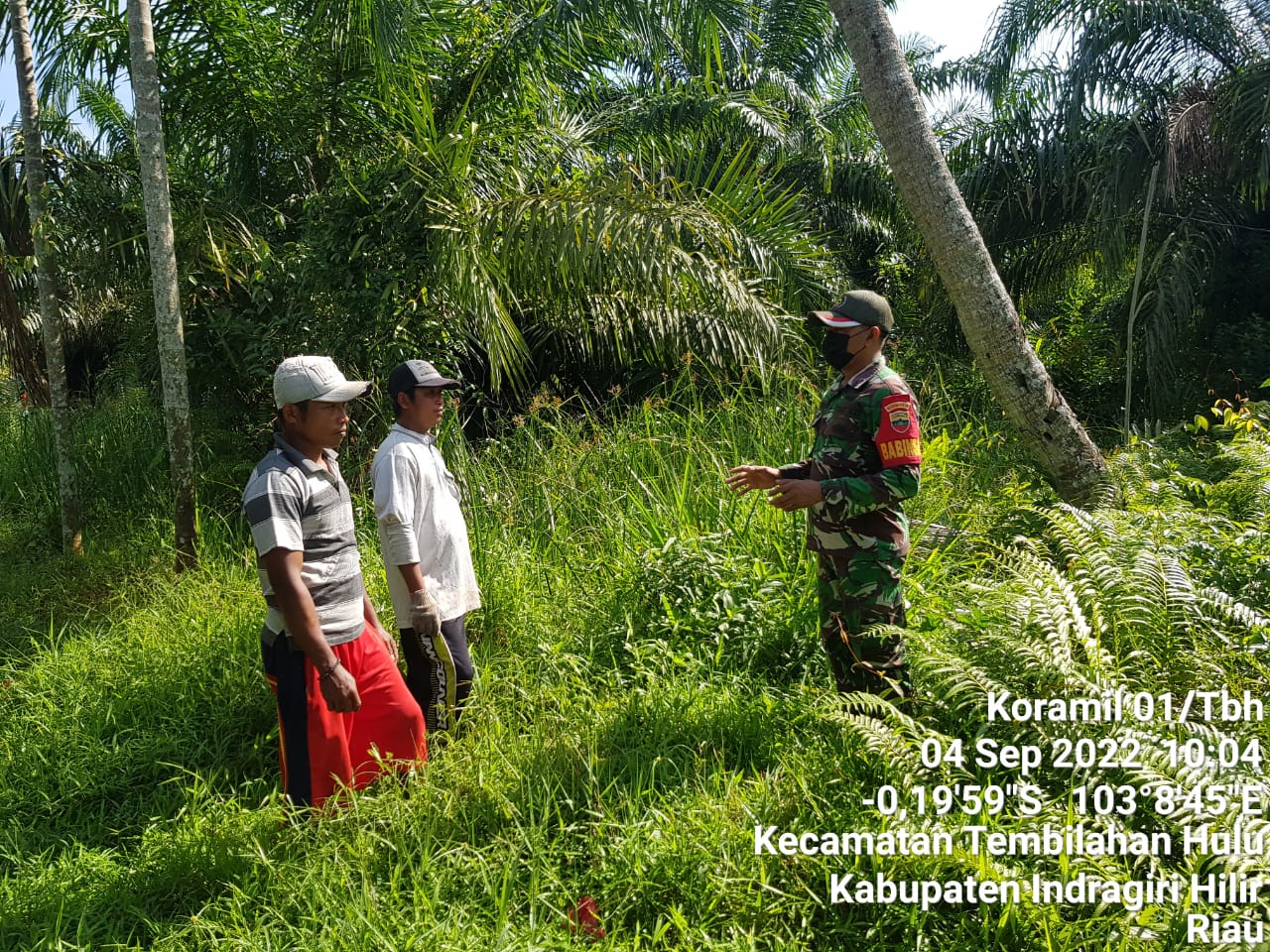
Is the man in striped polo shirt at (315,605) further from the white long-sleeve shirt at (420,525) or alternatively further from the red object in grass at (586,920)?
the red object in grass at (586,920)

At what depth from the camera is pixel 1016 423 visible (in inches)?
201

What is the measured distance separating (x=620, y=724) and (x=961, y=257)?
3118 millimetres

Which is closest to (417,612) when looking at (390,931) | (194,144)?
(390,931)

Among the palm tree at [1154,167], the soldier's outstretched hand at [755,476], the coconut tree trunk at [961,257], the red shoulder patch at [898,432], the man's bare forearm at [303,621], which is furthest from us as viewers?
the palm tree at [1154,167]

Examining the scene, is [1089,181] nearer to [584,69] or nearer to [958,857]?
[584,69]

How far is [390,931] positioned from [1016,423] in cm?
413

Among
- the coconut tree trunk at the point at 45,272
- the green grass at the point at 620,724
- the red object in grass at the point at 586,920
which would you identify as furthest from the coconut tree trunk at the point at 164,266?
the red object in grass at the point at 586,920

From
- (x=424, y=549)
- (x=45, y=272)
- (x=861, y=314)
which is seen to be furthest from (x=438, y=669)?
(x=45, y=272)

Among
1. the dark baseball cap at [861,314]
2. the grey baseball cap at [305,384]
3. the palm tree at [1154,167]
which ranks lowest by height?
the grey baseball cap at [305,384]

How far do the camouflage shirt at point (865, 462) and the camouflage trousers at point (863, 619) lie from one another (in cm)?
6

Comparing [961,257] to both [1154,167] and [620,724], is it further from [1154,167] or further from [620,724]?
[1154,167]

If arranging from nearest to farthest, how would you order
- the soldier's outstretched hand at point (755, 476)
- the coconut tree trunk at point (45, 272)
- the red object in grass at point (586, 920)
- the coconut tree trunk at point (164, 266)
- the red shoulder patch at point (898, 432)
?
the red object in grass at point (586, 920) → the red shoulder patch at point (898, 432) → the soldier's outstretched hand at point (755, 476) → the coconut tree trunk at point (164, 266) → the coconut tree trunk at point (45, 272)

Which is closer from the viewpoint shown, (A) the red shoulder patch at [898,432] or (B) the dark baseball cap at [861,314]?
(A) the red shoulder patch at [898,432]

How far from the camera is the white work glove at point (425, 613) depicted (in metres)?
3.18
